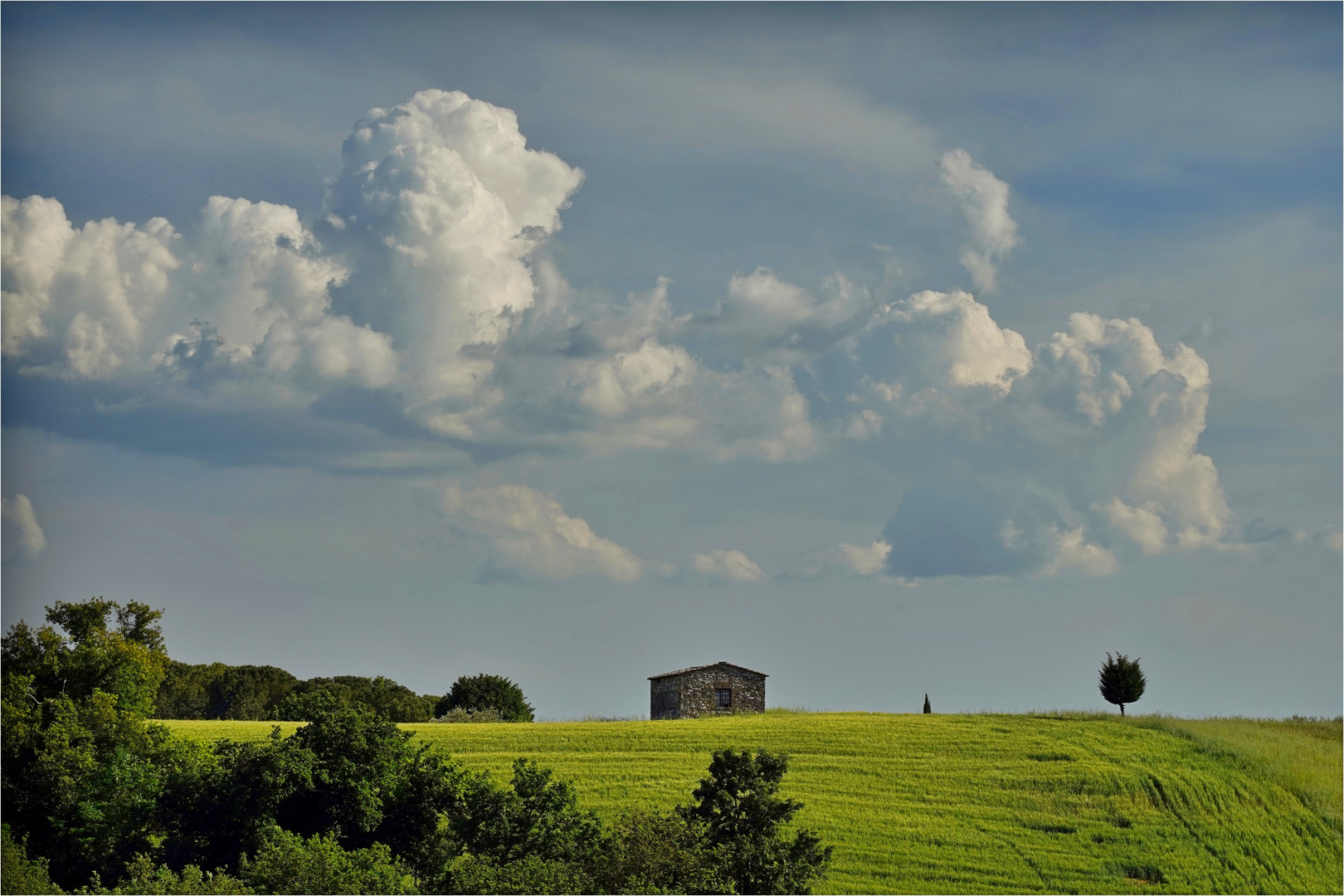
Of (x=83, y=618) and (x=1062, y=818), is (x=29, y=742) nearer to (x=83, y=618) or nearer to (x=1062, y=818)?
(x=83, y=618)

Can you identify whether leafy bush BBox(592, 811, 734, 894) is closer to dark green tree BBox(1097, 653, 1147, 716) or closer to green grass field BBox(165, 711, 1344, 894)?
green grass field BBox(165, 711, 1344, 894)

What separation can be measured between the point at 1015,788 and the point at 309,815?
96.8 feet

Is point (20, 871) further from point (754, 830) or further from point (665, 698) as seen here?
point (665, 698)

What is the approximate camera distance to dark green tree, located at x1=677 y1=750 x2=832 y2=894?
30672 millimetres

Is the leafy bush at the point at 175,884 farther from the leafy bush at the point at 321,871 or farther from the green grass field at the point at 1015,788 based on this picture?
the green grass field at the point at 1015,788

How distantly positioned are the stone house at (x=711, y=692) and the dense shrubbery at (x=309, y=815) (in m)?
35.2

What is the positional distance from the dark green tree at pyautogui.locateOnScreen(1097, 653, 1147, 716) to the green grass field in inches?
79.9

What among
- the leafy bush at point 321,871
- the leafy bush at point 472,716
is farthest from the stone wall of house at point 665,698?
the leafy bush at point 321,871

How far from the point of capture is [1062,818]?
150ft

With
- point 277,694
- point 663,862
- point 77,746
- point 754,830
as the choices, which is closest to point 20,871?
point 77,746

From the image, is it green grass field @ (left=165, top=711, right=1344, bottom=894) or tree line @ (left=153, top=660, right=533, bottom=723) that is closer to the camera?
green grass field @ (left=165, top=711, right=1344, bottom=894)

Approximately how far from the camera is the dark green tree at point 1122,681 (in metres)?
63.1

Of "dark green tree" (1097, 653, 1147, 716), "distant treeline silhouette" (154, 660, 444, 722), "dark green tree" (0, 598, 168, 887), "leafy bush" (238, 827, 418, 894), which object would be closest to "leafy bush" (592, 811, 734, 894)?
"leafy bush" (238, 827, 418, 894)

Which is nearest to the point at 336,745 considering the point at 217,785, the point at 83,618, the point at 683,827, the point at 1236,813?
the point at 217,785
